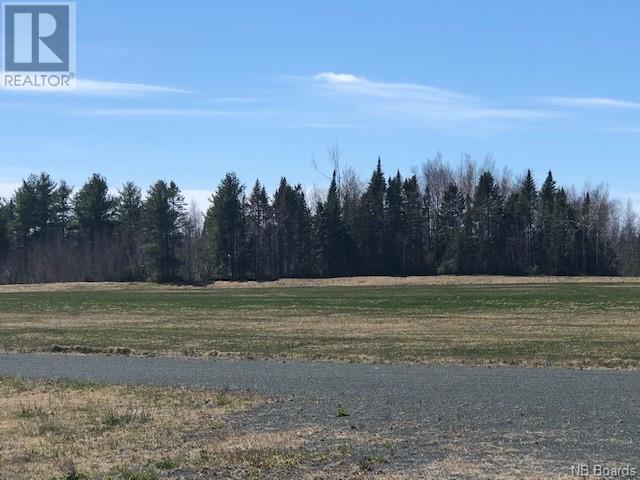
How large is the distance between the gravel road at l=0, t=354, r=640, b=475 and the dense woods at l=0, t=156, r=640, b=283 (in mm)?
85258

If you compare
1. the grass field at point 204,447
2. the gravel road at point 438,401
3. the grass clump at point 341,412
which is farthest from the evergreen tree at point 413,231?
the grass field at point 204,447

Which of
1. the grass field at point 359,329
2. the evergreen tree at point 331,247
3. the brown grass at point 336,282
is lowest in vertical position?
the grass field at point 359,329

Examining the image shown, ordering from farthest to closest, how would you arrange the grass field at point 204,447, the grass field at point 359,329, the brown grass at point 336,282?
the brown grass at point 336,282, the grass field at point 359,329, the grass field at point 204,447

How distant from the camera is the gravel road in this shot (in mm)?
9594

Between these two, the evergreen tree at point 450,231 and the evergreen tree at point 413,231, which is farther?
the evergreen tree at point 413,231

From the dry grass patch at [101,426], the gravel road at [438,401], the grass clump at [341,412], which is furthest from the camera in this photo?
the grass clump at [341,412]

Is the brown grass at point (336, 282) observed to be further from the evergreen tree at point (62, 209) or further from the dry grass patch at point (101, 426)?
the dry grass patch at point (101, 426)

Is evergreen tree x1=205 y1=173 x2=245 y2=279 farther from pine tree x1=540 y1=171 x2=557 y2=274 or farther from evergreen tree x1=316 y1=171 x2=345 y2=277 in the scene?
pine tree x1=540 y1=171 x2=557 y2=274

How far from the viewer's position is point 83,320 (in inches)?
1517

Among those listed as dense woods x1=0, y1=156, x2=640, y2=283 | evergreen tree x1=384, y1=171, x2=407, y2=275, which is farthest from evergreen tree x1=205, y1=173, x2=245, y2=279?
evergreen tree x1=384, y1=171, x2=407, y2=275

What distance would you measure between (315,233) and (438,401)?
95888 mm

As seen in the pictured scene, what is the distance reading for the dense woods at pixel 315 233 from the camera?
10731 centimetres

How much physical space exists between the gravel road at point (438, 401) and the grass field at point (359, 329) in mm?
2730

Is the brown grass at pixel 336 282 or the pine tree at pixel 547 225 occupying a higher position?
the pine tree at pixel 547 225
